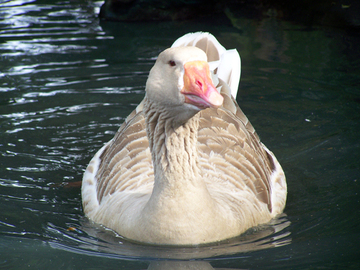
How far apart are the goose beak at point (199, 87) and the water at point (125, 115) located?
1392 mm

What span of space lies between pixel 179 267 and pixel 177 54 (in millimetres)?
1718

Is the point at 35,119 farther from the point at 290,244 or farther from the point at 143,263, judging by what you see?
the point at 290,244

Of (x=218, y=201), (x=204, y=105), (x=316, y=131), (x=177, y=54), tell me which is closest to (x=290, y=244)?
(x=218, y=201)

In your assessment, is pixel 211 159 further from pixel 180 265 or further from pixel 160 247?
pixel 180 265

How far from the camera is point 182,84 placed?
374cm

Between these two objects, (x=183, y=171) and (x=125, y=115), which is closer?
(x=183, y=171)

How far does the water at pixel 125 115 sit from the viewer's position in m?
4.30

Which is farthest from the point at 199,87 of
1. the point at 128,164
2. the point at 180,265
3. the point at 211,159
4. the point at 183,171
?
the point at 128,164

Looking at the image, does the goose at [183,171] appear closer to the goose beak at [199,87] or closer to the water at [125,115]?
the goose beak at [199,87]

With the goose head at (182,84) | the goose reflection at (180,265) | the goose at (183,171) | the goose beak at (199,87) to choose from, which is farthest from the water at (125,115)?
the goose beak at (199,87)

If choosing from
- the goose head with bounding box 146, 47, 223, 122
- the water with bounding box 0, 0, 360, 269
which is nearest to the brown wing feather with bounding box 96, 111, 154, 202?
the water with bounding box 0, 0, 360, 269

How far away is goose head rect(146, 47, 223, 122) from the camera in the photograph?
3.58 m

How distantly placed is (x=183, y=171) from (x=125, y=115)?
393 centimetres

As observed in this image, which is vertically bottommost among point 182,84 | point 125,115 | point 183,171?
point 125,115
